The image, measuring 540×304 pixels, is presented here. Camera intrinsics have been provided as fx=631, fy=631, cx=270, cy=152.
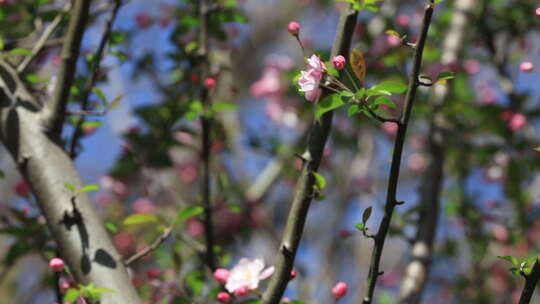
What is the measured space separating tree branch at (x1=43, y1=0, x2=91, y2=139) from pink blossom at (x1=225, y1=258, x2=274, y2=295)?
509 millimetres

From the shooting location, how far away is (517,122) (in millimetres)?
2602

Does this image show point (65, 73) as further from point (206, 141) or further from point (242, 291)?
point (242, 291)

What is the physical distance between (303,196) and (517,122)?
69.5 inches

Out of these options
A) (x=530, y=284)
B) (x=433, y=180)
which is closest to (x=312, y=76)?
(x=530, y=284)

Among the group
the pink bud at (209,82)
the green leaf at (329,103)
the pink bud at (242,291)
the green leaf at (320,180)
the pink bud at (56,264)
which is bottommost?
the pink bud at (56,264)

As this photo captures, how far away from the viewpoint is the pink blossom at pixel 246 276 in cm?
130

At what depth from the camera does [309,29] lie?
536cm

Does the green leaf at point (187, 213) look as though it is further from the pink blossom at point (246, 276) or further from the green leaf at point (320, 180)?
the green leaf at point (320, 180)

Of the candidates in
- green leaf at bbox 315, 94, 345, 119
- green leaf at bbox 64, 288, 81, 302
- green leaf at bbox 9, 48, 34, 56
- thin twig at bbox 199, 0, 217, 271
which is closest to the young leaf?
green leaf at bbox 315, 94, 345, 119

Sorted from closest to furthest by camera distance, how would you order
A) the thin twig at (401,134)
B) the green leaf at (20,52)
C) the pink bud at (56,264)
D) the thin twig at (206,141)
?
the thin twig at (401,134), the pink bud at (56,264), the green leaf at (20,52), the thin twig at (206,141)

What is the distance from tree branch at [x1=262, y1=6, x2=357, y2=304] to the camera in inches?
43.3

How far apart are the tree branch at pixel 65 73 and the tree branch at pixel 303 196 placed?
59 centimetres

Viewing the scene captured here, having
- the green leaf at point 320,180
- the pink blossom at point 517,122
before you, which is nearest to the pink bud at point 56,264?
the green leaf at point 320,180

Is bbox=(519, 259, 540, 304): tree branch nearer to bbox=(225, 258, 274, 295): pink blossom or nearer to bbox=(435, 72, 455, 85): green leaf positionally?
bbox=(435, 72, 455, 85): green leaf
